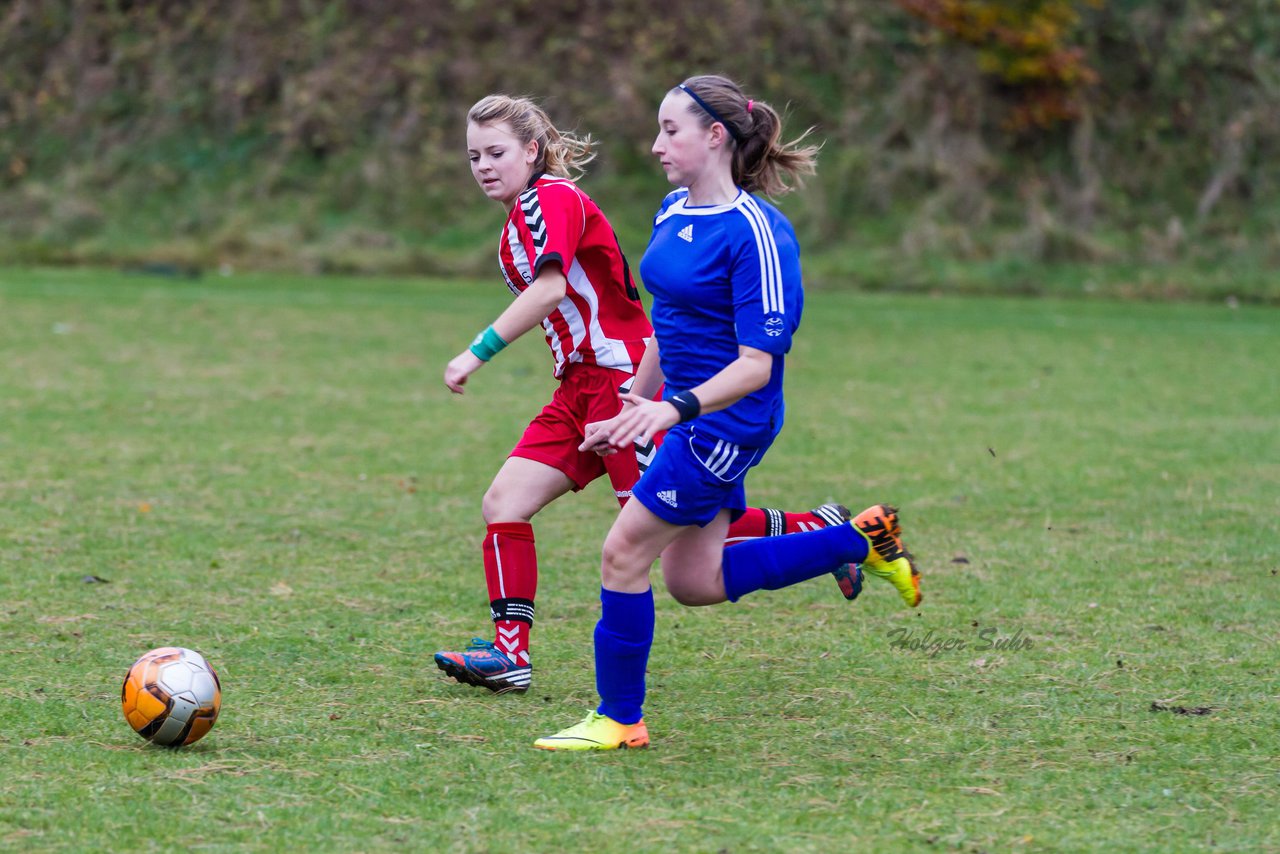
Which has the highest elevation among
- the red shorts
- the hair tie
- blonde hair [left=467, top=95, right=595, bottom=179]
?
the hair tie

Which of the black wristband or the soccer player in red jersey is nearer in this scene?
the black wristband

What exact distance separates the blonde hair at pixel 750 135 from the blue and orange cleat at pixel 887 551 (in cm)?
107

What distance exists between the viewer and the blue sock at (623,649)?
14.2ft

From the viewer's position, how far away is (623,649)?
4336 millimetres

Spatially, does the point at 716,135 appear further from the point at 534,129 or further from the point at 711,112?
the point at 534,129

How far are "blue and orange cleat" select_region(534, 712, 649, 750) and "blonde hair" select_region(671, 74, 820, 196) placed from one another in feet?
5.00

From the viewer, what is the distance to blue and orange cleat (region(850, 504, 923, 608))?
192 inches

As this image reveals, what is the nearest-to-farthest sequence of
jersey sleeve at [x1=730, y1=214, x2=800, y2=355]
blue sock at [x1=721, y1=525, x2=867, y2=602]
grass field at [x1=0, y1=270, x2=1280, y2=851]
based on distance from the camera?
1. grass field at [x1=0, y1=270, x2=1280, y2=851]
2. jersey sleeve at [x1=730, y1=214, x2=800, y2=355]
3. blue sock at [x1=721, y1=525, x2=867, y2=602]

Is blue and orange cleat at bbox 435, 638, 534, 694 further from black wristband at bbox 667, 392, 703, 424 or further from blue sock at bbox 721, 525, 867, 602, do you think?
black wristband at bbox 667, 392, 703, 424

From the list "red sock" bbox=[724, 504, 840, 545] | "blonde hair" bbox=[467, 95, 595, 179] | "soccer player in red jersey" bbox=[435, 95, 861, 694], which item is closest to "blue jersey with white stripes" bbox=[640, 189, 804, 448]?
"soccer player in red jersey" bbox=[435, 95, 861, 694]

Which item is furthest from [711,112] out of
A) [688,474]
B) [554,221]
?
[688,474]

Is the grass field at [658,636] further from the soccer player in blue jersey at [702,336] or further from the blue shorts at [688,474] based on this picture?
the blue shorts at [688,474]

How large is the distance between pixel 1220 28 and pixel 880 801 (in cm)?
A: 2078

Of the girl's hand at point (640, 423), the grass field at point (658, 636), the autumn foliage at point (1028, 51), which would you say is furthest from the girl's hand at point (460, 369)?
the autumn foliage at point (1028, 51)
